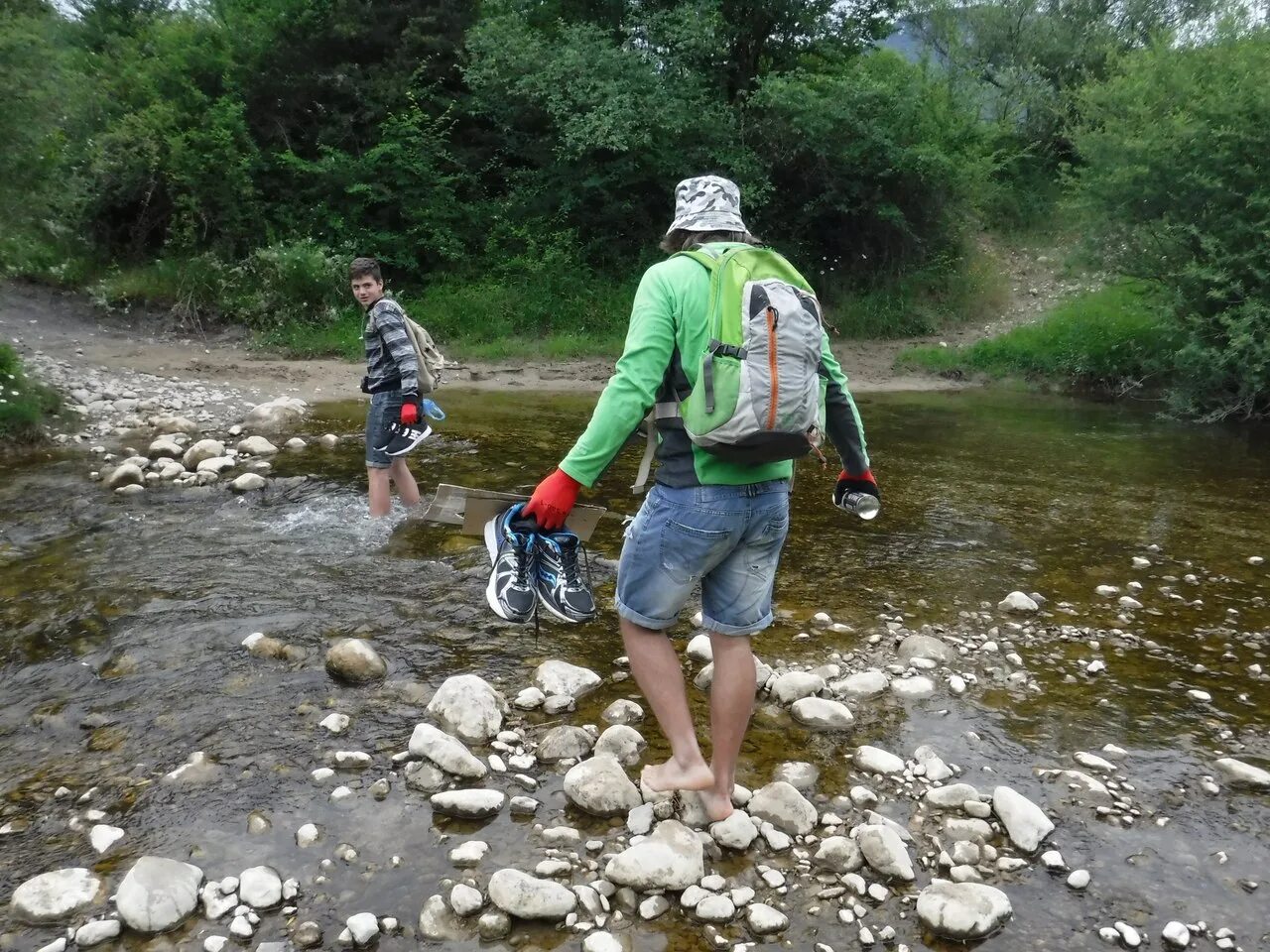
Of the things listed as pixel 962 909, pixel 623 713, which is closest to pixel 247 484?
pixel 623 713

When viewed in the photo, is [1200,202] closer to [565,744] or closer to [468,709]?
[565,744]

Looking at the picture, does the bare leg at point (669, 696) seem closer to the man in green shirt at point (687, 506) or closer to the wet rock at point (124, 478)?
the man in green shirt at point (687, 506)

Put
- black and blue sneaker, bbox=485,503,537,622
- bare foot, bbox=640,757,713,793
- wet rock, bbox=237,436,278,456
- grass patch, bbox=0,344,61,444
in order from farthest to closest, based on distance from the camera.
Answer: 1. wet rock, bbox=237,436,278,456
2. grass patch, bbox=0,344,61,444
3. bare foot, bbox=640,757,713,793
4. black and blue sneaker, bbox=485,503,537,622

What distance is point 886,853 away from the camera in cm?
323

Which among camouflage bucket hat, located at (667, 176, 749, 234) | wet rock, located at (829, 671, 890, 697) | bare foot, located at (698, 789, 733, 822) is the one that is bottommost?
wet rock, located at (829, 671, 890, 697)

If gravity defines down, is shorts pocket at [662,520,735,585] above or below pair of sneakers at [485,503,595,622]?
above

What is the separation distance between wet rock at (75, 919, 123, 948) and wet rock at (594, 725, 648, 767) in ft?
5.83

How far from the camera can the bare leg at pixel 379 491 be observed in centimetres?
707

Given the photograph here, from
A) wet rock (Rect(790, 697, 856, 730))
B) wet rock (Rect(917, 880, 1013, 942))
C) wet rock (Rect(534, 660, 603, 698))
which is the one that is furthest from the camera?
wet rock (Rect(534, 660, 603, 698))

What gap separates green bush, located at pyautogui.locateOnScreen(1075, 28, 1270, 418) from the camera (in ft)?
39.4

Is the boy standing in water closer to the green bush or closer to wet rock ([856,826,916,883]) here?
wet rock ([856,826,916,883])

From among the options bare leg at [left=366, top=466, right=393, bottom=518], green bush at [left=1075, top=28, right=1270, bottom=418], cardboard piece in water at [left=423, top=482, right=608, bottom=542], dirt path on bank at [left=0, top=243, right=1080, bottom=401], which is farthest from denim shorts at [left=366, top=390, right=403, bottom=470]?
green bush at [left=1075, top=28, right=1270, bottom=418]

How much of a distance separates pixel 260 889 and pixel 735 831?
5.23 feet

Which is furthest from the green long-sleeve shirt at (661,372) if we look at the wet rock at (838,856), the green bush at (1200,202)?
the green bush at (1200,202)
